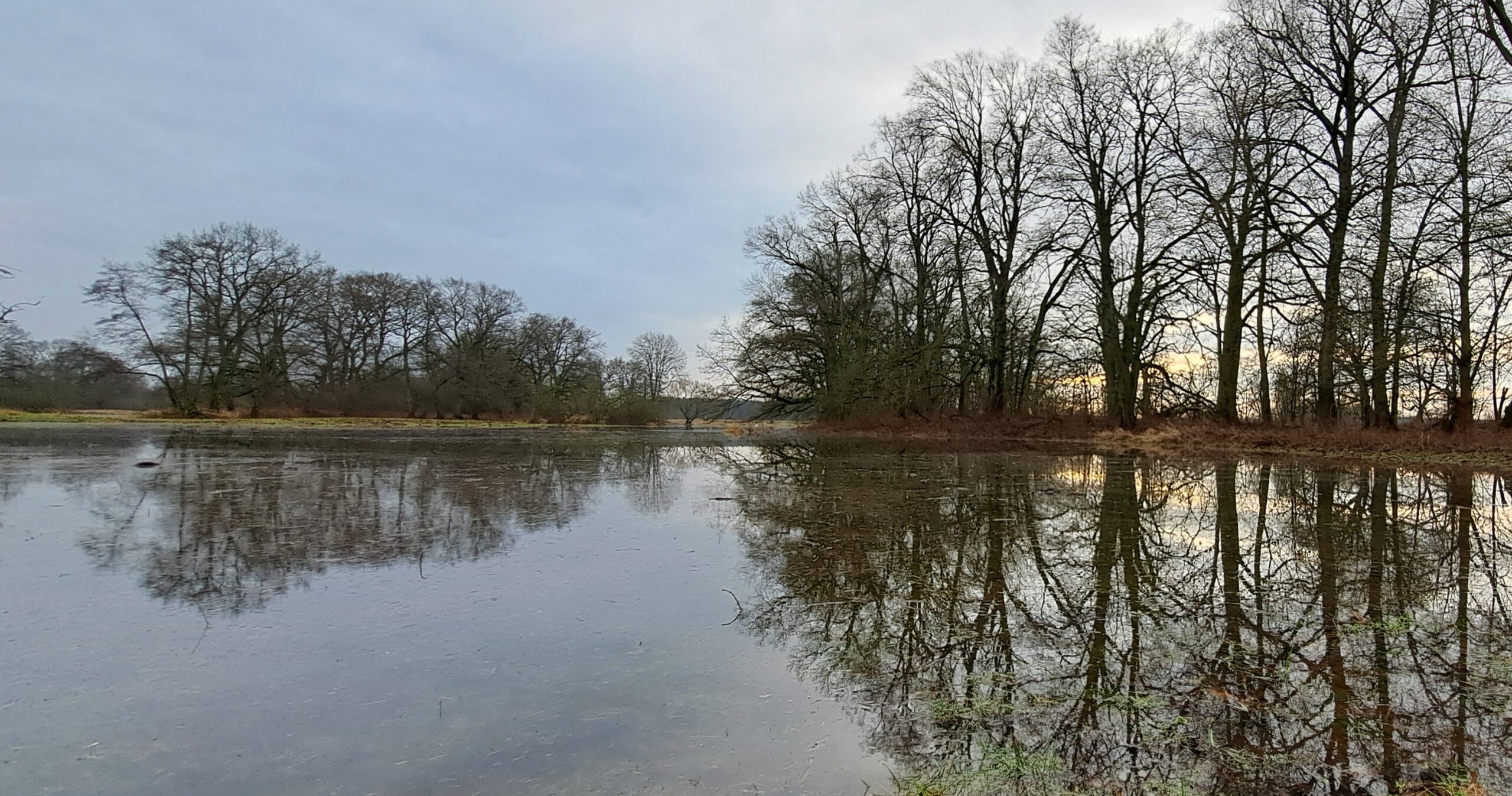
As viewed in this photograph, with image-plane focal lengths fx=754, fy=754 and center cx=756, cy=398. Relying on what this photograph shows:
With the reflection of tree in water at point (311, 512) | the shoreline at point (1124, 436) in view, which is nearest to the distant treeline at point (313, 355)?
the shoreline at point (1124, 436)

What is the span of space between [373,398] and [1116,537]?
44.6 m

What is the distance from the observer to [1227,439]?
60.3 ft

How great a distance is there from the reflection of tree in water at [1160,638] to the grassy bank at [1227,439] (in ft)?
28.8

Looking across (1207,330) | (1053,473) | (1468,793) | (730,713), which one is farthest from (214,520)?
(1207,330)

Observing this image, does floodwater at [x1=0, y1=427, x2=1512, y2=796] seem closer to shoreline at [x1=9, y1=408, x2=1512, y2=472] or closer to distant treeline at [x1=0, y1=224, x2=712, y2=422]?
shoreline at [x1=9, y1=408, x2=1512, y2=472]

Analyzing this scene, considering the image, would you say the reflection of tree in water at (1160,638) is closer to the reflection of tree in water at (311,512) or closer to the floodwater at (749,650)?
the floodwater at (749,650)

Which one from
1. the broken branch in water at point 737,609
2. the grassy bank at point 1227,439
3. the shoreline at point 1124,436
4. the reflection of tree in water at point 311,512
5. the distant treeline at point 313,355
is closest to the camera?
the broken branch in water at point 737,609

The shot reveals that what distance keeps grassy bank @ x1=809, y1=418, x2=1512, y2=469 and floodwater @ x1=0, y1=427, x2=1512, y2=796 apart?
8225mm

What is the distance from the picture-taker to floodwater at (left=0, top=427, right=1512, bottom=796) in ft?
8.39

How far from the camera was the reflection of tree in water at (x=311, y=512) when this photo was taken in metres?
5.39

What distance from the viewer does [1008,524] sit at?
728 centimetres

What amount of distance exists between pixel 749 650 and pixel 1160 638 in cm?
208

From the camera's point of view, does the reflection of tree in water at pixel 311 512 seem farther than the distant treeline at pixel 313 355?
No

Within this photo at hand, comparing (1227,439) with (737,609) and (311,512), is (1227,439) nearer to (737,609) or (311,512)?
(737,609)
